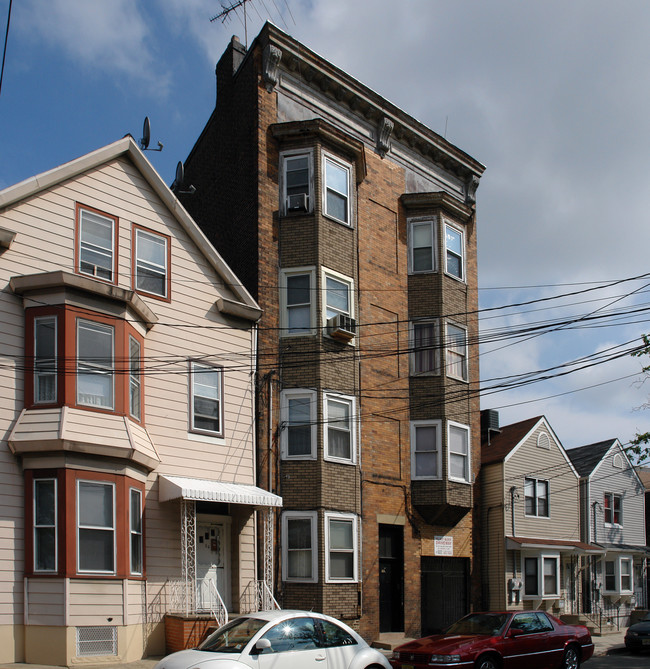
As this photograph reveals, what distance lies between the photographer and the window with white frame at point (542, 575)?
26.6 meters

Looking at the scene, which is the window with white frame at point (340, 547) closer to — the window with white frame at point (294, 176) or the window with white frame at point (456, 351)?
the window with white frame at point (456, 351)

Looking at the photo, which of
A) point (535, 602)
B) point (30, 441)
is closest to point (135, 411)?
point (30, 441)

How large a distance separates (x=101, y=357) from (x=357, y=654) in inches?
297

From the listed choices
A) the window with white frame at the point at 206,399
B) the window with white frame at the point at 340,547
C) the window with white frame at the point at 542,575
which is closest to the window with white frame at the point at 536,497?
the window with white frame at the point at 542,575

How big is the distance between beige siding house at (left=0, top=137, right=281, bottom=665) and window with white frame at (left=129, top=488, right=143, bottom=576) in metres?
0.04

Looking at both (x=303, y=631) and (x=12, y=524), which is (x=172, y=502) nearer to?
(x=12, y=524)

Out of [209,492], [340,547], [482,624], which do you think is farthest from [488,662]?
[340,547]

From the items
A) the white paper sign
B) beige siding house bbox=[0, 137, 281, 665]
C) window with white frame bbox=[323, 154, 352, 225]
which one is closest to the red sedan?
beige siding house bbox=[0, 137, 281, 665]

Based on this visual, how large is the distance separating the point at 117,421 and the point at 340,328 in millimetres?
7215

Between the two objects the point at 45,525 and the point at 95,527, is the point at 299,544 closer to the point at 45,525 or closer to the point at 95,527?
the point at 95,527

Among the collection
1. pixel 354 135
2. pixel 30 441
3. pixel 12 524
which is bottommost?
pixel 12 524

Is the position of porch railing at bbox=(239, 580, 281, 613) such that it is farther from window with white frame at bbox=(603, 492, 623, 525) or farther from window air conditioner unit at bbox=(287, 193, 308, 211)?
window with white frame at bbox=(603, 492, 623, 525)

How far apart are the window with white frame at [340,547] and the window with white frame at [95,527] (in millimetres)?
6270

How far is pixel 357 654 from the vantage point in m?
12.7
